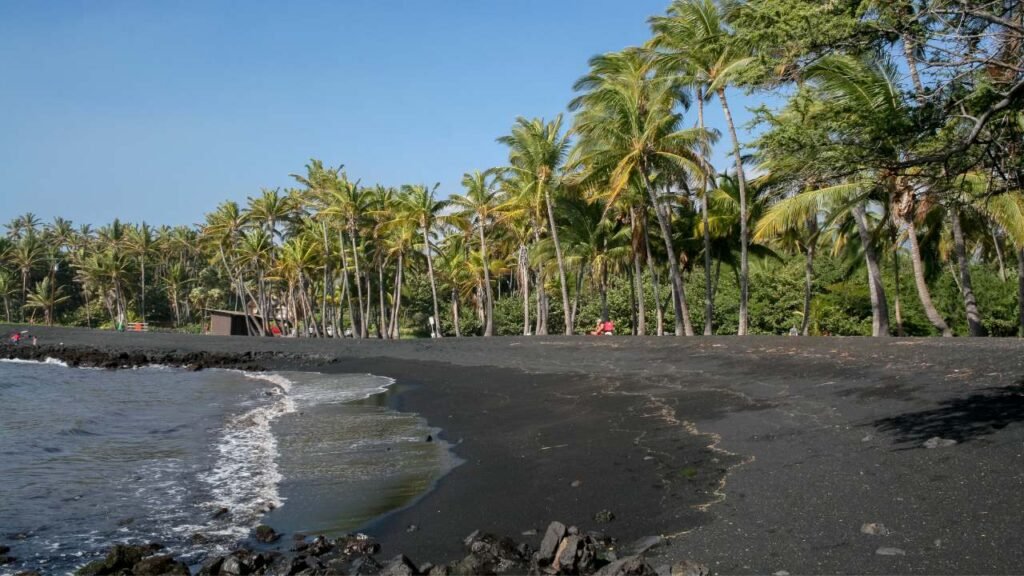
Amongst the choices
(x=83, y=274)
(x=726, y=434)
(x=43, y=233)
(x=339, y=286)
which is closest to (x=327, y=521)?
(x=726, y=434)

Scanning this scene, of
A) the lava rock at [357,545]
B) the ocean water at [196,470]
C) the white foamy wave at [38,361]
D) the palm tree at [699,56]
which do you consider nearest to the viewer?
the lava rock at [357,545]

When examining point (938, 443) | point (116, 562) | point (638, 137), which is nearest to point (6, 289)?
point (638, 137)

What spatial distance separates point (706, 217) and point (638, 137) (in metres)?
3.49

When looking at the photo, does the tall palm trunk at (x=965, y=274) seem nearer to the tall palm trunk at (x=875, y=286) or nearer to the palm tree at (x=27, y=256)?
the tall palm trunk at (x=875, y=286)

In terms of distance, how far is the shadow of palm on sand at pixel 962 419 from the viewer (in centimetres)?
689

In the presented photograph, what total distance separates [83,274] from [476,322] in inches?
1648

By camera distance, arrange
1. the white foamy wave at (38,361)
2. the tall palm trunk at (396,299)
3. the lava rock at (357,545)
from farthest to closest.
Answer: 1. the tall palm trunk at (396,299)
2. the white foamy wave at (38,361)
3. the lava rock at (357,545)

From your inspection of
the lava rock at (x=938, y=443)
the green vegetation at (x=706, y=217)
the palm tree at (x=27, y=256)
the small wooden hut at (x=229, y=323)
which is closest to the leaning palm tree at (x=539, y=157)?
the green vegetation at (x=706, y=217)

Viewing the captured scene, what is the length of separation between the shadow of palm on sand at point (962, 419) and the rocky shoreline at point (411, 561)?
3.48 metres

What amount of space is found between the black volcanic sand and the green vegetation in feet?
8.05

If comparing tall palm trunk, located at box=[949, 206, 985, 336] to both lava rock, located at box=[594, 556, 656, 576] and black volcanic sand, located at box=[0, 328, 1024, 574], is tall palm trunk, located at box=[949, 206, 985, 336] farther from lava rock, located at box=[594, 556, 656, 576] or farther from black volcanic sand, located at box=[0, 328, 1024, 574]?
lava rock, located at box=[594, 556, 656, 576]

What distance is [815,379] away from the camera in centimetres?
1177

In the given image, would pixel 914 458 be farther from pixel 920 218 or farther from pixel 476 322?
A: pixel 476 322

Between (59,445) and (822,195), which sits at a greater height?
(822,195)
